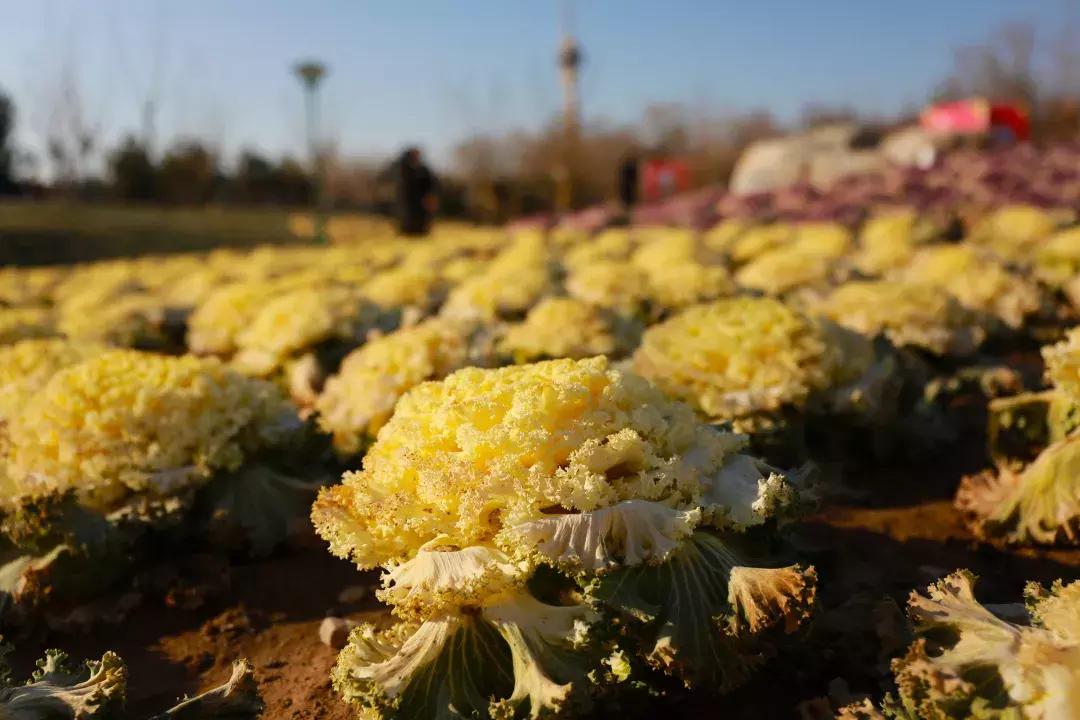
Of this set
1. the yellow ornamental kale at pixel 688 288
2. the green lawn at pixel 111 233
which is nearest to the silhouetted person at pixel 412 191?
the green lawn at pixel 111 233

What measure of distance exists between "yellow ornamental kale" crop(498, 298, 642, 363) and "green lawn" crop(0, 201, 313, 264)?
762 inches

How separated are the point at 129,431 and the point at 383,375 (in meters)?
1.29

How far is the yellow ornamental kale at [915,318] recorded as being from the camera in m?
5.01

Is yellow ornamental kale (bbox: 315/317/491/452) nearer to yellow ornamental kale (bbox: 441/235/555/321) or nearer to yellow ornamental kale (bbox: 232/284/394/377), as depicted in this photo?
yellow ornamental kale (bbox: 232/284/394/377)

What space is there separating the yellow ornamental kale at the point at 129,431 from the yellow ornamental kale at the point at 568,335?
5.29 feet

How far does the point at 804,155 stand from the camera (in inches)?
857

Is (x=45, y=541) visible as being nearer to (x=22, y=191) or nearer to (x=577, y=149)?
(x=577, y=149)

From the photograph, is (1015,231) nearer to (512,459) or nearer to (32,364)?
(512,459)

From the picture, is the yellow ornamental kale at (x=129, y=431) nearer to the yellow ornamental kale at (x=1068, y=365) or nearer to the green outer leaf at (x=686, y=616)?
the green outer leaf at (x=686, y=616)

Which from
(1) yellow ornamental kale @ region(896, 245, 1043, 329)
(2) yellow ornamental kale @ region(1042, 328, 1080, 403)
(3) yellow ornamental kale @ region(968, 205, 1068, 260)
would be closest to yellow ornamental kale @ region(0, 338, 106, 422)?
(2) yellow ornamental kale @ region(1042, 328, 1080, 403)

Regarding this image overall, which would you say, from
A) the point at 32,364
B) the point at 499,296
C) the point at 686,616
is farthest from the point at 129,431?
the point at 499,296

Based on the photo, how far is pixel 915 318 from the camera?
5.05 metres

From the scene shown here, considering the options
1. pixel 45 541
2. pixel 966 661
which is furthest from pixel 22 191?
pixel 966 661

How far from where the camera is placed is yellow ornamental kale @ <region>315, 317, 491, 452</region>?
14.2 feet
